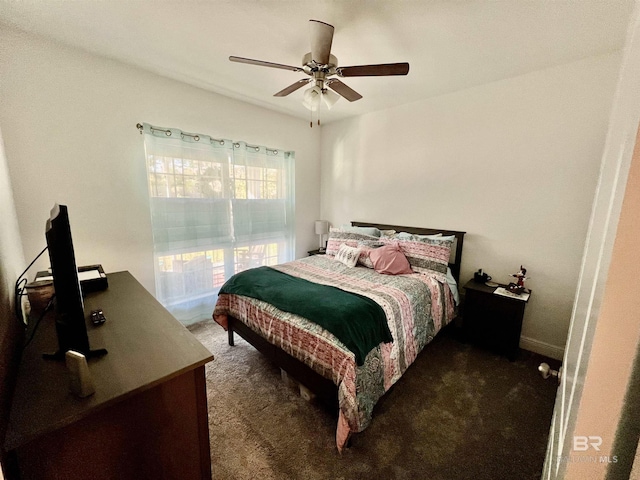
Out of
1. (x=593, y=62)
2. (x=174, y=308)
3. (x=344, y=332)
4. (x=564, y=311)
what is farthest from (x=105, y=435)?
(x=593, y=62)

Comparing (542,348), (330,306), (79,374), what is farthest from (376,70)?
(542,348)

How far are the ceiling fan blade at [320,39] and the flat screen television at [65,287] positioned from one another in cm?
152

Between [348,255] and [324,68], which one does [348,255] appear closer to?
[348,255]

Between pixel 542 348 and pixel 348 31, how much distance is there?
3214 millimetres

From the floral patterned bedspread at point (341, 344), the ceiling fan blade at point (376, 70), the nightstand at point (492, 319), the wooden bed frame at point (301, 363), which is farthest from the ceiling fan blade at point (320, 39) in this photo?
the nightstand at point (492, 319)

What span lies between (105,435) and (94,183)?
90.3 inches

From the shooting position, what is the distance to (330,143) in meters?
3.95

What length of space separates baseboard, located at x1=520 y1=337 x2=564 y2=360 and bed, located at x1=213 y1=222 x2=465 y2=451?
714mm

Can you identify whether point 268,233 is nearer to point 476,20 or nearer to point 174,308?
point 174,308

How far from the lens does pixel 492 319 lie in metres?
2.36

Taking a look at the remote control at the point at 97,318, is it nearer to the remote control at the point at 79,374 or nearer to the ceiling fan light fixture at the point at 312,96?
the remote control at the point at 79,374

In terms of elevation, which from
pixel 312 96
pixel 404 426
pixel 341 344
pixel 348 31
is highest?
pixel 348 31

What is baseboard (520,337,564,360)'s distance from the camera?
7.73ft

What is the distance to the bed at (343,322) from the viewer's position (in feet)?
4.82
